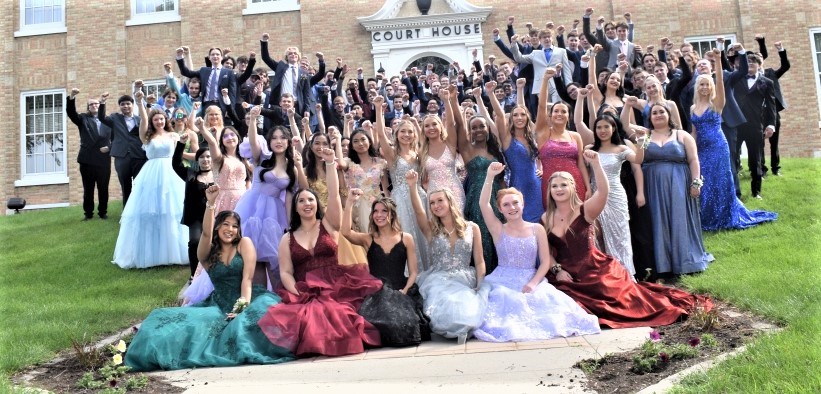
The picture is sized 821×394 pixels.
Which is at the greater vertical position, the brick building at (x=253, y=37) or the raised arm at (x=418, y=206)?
the brick building at (x=253, y=37)

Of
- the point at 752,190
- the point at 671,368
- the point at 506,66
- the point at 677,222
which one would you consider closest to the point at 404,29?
the point at 506,66

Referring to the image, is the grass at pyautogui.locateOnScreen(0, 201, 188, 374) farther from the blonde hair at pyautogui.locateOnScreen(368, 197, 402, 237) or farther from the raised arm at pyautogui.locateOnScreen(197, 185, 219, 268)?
the blonde hair at pyautogui.locateOnScreen(368, 197, 402, 237)

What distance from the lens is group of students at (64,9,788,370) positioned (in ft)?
17.9

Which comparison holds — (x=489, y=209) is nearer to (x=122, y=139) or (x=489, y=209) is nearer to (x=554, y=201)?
(x=554, y=201)

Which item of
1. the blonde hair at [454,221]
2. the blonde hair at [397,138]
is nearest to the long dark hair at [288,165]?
the blonde hair at [397,138]

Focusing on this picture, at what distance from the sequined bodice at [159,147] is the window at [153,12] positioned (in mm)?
11051

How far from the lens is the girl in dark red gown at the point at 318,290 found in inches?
208

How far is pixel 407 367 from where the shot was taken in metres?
4.71

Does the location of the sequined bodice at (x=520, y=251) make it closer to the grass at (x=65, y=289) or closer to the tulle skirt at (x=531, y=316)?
the tulle skirt at (x=531, y=316)

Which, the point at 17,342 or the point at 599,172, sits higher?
the point at 599,172

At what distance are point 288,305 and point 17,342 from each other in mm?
2287

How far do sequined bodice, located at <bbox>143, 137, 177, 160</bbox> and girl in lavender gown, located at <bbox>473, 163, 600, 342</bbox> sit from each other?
4776mm

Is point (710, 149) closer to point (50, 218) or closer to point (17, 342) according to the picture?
point (17, 342)

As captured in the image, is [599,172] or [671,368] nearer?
[671,368]
